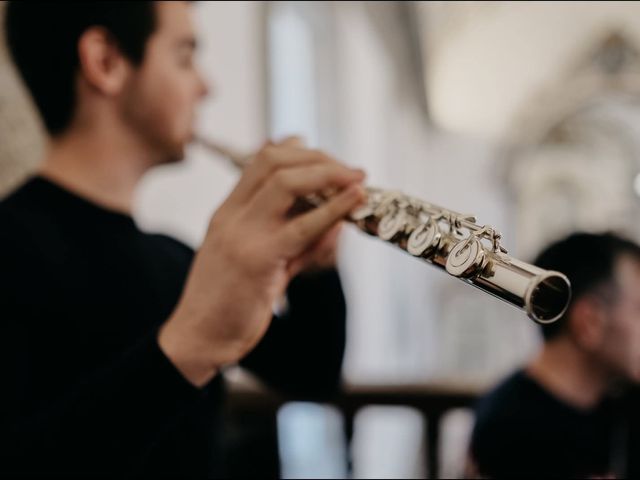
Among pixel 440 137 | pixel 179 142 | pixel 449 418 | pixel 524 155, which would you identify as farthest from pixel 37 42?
pixel 524 155

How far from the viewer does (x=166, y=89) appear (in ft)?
2.23

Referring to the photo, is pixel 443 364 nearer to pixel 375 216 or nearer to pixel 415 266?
pixel 415 266

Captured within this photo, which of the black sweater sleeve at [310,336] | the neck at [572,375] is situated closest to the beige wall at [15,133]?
the black sweater sleeve at [310,336]

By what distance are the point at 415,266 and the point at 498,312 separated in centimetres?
86

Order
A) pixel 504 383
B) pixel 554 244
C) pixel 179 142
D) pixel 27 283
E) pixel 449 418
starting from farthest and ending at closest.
Answer: pixel 449 418, pixel 504 383, pixel 554 244, pixel 179 142, pixel 27 283

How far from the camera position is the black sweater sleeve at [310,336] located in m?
0.75

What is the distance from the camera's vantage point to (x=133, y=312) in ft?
2.16

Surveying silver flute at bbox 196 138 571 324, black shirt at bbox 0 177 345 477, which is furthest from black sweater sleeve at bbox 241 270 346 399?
silver flute at bbox 196 138 571 324

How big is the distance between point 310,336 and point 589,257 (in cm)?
36

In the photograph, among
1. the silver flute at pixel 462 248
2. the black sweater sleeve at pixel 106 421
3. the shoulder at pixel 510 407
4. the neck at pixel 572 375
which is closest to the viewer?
the silver flute at pixel 462 248

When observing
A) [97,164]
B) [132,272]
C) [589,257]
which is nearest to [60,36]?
[97,164]

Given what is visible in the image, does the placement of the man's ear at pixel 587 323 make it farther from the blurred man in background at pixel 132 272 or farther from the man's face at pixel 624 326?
the blurred man in background at pixel 132 272

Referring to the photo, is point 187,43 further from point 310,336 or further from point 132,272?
point 310,336

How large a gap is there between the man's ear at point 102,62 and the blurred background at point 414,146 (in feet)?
0.46
